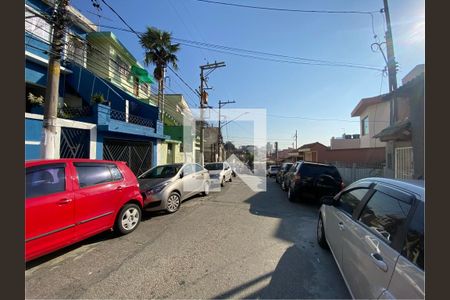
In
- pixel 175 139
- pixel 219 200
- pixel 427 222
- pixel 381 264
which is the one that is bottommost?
pixel 219 200

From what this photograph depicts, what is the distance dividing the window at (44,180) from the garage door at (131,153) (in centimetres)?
779

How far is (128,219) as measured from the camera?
5.26 metres

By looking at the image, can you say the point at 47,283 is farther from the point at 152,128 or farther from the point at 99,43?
the point at 99,43

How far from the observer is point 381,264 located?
1.94 meters

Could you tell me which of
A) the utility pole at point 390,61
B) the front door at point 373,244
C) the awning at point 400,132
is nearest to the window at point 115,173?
the front door at point 373,244

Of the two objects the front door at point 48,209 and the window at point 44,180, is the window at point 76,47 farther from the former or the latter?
the front door at point 48,209

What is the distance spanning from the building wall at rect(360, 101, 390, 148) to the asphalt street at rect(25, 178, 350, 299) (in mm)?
17966

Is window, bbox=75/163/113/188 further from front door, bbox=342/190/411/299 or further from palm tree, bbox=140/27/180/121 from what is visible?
palm tree, bbox=140/27/180/121

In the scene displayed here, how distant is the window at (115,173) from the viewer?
515 cm

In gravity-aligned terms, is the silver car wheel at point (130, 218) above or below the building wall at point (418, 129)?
below

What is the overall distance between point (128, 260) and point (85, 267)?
1.95ft

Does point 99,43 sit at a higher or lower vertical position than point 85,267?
higher

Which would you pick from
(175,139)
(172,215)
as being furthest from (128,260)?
(175,139)

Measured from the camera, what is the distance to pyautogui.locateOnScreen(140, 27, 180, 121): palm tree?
15.8 meters
